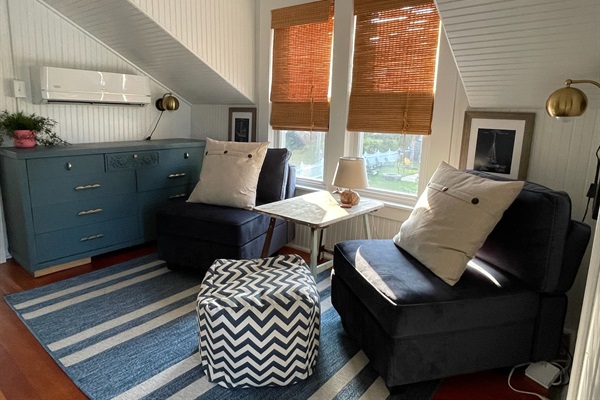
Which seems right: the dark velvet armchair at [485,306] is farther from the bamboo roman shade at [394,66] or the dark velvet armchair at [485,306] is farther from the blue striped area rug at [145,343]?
the bamboo roman shade at [394,66]

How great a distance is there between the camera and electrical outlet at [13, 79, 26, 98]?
279 cm

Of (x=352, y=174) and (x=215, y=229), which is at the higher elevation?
(x=352, y=174)

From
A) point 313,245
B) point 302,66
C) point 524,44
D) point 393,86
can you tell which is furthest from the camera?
point 302,66

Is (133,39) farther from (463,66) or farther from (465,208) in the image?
(465,208)

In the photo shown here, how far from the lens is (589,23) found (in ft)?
5.27

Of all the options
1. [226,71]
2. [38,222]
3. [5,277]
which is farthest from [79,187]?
[226,71]

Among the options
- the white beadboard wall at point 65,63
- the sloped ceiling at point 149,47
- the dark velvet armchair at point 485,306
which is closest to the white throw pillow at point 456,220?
the dark velvet armchair at point 485,306

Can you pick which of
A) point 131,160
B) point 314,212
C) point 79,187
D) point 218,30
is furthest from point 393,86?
point 79,187

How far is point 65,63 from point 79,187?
1029 mm

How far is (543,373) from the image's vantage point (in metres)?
1.77

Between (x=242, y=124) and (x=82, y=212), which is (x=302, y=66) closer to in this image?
(x=242, y=124)

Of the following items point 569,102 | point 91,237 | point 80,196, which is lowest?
point 91,237

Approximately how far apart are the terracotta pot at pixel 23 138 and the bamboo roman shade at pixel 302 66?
1.79 meters

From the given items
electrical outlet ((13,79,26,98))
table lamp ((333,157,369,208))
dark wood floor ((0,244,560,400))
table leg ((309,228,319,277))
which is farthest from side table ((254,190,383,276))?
electrical outlet ((13,79,26,98))
